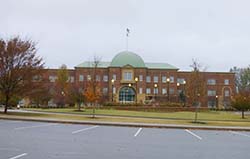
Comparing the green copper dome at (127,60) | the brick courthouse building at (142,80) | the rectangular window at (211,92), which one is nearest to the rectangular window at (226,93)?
the brick courthouse building at (142,80)

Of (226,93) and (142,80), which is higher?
(142,80)

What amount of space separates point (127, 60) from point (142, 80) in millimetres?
6791

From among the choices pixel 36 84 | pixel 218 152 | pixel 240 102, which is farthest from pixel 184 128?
pixel 240 102

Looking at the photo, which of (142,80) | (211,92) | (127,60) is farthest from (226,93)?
(127,60)

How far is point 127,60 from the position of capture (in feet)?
337

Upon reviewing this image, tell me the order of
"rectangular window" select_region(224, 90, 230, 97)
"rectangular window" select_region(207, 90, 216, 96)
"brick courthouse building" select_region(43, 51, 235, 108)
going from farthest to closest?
"rectangular window" select_region(207, 90, 216, 96) → "rectangular window" select_region(224, 90, 230, 97) → "brick courthouse building" select_region(43, 51, 235, 108)

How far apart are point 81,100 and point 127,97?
50.2 metres

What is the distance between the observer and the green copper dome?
102375 mm

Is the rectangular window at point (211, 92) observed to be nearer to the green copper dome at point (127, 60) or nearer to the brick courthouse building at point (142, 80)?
the brick courthouse building at point (142, 80)

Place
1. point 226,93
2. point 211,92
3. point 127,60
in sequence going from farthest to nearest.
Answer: point 211,92, point 226,93, point 127,60

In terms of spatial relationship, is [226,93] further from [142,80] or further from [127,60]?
[127,60]

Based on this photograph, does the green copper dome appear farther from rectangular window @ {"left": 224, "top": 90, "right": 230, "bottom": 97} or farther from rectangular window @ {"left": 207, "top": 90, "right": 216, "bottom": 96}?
rectangular window @ {"left": 224, "top": 90, "right": 230, "bottom": 97}

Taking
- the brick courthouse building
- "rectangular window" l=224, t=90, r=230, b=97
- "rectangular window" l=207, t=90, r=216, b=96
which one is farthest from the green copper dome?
"rectangular window" l=224, t=90, r=230, b=97

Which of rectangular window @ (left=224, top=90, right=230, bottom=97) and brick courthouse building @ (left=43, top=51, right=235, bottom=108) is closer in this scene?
brick courthouse building @ (left=43, top=51, right=235, bottom=108)
